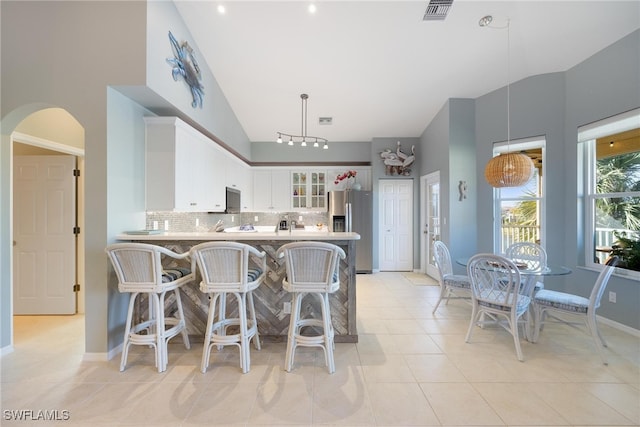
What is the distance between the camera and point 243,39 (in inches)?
133

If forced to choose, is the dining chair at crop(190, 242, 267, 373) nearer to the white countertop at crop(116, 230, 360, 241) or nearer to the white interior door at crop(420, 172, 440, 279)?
the white countertop at crop(116, 230, 360, 241)

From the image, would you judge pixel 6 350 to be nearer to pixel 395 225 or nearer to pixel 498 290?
pixel 498 290

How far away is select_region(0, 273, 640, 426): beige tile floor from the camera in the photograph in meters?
1.77

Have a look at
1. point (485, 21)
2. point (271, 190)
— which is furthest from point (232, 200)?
point (485, 21)

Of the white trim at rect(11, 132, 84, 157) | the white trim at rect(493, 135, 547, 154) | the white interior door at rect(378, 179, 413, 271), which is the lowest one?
the white interior door at rect(378, 179, 413, 271)

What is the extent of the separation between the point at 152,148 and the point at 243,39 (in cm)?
169

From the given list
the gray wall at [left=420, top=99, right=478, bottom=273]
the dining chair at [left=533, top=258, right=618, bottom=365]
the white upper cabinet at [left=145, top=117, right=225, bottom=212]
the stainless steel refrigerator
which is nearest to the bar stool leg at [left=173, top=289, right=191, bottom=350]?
the white upper cabinet at [left=145, top=117, right=225, bottom=212]

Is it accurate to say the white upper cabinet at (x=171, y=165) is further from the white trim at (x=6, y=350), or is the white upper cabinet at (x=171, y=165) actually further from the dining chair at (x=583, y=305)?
the dining chair at (x=583, y=305)

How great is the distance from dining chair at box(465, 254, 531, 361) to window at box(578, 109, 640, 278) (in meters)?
1.61

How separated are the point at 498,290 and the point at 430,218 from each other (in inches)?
117

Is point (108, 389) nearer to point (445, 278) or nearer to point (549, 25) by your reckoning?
point (445, 278)

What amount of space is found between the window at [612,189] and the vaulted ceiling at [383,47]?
0.94 metres

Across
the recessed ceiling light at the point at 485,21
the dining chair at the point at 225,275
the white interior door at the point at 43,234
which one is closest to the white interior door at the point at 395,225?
the recessed ceiling light at the point at 485,21

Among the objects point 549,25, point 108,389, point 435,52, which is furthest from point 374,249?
point 108,389
